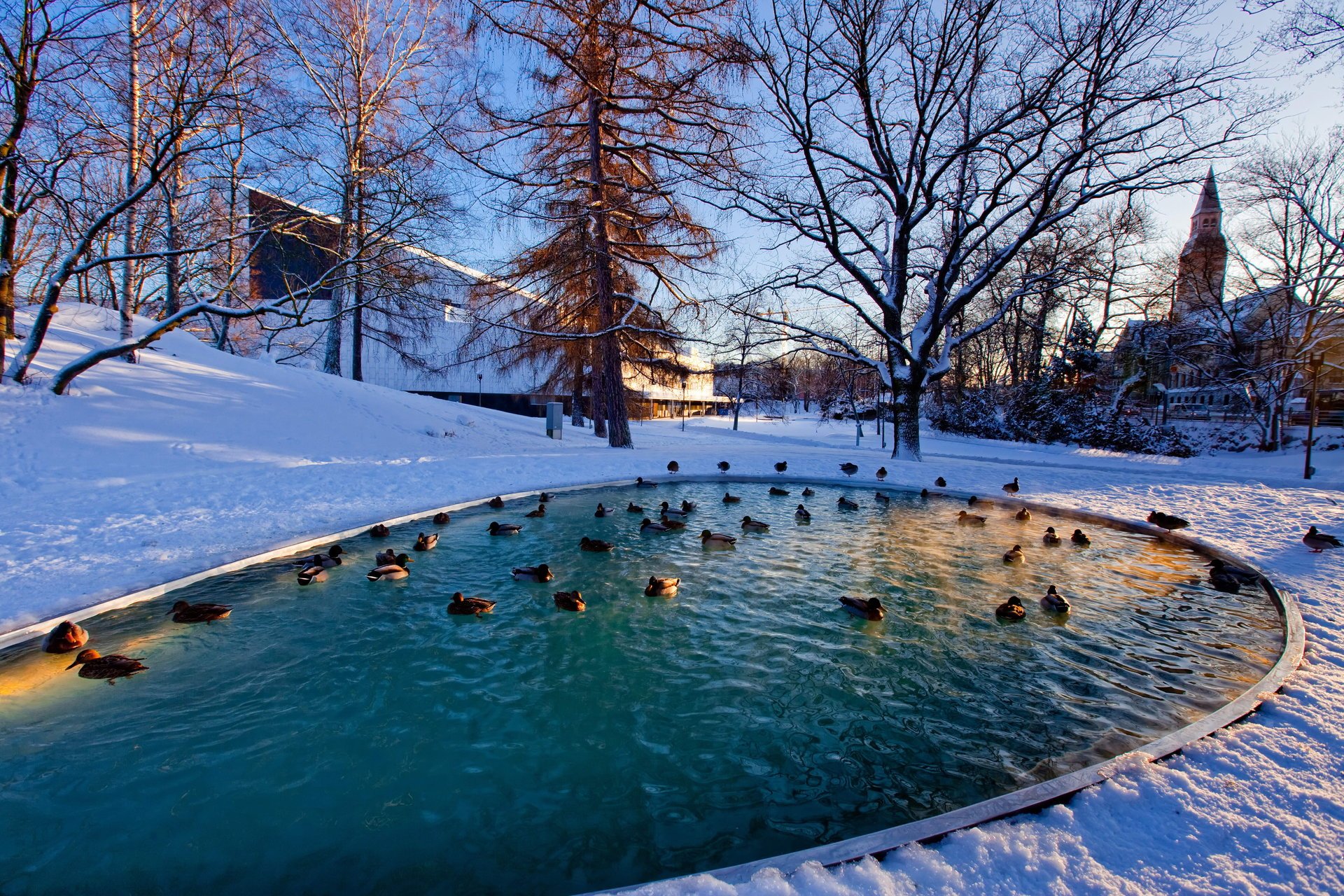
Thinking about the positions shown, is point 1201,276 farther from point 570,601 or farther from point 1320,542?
point 570,601

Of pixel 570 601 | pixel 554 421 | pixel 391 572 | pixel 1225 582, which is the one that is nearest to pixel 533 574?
pixel 570 601

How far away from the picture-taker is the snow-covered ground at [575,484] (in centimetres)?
240

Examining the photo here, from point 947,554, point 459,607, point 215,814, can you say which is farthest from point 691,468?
point 215,814

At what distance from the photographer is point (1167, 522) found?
9336mm

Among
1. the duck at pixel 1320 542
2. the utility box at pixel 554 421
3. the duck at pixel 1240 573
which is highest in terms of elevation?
the utility box at pixel 554 421

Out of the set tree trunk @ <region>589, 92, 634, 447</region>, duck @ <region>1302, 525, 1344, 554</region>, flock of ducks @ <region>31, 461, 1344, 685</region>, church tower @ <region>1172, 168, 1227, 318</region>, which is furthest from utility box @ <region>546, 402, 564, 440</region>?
church tower @ <region>1172, 168, 1227, 318</region>

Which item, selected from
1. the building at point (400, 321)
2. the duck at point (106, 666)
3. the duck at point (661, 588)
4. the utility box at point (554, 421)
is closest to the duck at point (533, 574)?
the duck at point (661, 588)

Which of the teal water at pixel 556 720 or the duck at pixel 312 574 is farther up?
the duck at pixel 312 574

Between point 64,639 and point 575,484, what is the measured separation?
8.75 m

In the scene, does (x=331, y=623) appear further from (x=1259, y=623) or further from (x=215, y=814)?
(x=1259, y=623)

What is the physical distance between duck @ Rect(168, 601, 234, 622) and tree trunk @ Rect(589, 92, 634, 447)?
13349mm

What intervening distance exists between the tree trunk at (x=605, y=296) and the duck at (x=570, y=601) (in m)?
12.7

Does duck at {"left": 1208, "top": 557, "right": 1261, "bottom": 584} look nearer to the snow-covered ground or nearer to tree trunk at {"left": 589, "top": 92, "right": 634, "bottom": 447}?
the snow-covered ground

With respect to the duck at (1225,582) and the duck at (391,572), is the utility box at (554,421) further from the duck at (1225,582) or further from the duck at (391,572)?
the duck at (1225,582)
